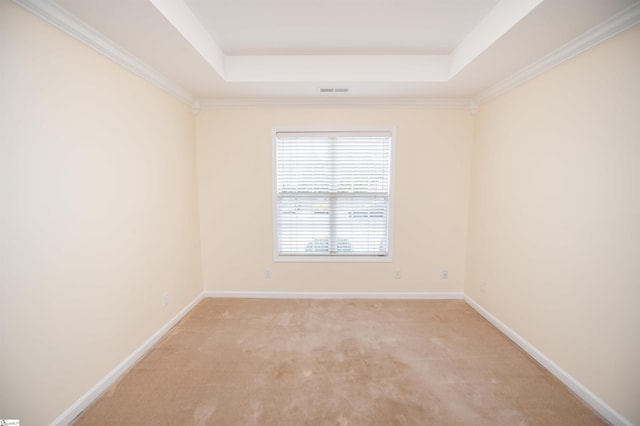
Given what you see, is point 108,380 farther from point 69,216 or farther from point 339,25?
point 339,25

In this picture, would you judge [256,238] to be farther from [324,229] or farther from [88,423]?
[88,423]

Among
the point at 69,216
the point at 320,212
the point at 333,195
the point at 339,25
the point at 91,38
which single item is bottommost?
the point at 320,212

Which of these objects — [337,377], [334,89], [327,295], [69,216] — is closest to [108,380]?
[69,216]

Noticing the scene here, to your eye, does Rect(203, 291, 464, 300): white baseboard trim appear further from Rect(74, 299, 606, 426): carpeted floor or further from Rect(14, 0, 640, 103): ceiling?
Rect(14, 0, 640, 103): ceiling

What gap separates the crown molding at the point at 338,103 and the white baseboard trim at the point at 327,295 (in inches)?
94.0

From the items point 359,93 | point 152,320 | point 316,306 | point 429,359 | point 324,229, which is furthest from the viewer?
point 324,229

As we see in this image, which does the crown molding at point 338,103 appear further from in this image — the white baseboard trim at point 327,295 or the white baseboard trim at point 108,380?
the white baseboard trim at point 108,380

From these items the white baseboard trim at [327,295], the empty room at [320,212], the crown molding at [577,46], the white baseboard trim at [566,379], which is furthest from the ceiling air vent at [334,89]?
the white baseboard trim at [566,379]

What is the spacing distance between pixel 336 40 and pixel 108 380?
3273 millimetres

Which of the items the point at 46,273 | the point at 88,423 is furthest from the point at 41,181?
the point at 88,423

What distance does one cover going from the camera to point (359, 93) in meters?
2.90

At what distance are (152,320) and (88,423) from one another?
87cm

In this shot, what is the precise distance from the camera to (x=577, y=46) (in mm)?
1812

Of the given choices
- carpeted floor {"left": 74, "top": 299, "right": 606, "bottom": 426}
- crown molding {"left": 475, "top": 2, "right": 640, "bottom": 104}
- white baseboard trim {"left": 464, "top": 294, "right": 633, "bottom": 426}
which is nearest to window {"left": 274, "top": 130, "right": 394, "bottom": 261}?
carpeted floor {"left": 74, "top": 299, "right": 606, "bottom": 426}
